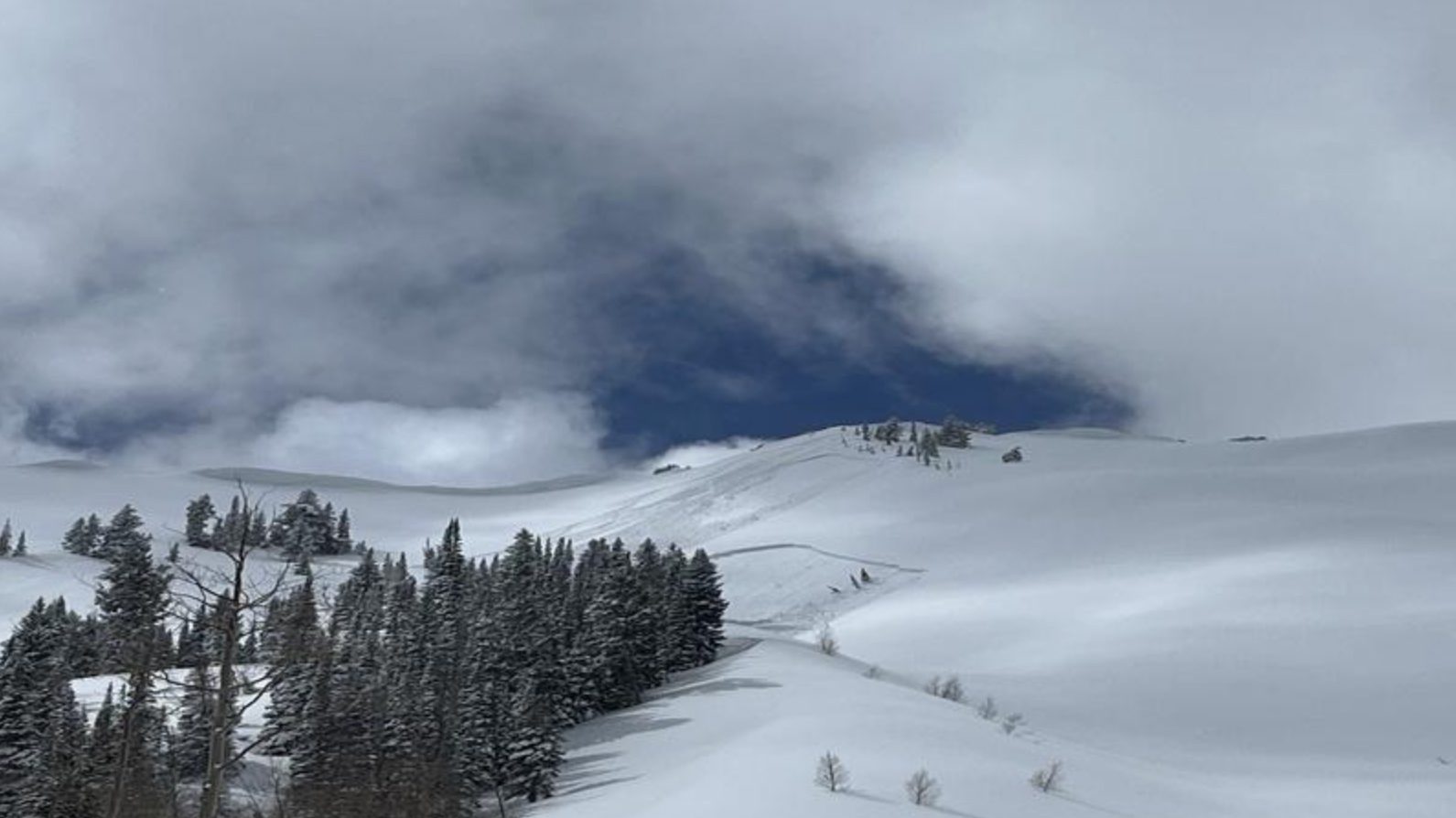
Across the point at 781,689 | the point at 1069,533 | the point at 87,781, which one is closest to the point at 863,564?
the point at 1069,533

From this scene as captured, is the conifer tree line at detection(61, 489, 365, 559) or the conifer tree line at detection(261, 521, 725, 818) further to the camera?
the conifer tree line at detection(61, 489, 365, 559)

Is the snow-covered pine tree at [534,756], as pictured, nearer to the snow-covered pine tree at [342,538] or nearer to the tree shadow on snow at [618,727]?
the tree shadow on snow at [618,727]

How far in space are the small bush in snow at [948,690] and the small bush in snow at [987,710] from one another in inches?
46.0

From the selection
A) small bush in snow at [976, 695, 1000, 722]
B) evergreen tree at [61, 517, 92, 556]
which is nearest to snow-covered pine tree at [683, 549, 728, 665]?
small bush in snow at [976, 695, 1000, 722]

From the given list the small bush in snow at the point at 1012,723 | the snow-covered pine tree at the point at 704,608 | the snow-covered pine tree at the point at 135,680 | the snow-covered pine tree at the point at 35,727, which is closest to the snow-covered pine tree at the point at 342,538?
the snow-covered pine tree at the point at 135,680

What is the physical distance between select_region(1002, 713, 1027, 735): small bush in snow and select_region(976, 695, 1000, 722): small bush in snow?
1.95 ft

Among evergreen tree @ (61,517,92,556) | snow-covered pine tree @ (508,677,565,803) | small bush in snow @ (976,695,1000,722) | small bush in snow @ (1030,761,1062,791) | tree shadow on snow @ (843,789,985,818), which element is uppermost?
evergreen tree @ (61,517,92,556)

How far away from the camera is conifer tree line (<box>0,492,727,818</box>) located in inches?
1581

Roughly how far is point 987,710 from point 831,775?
82.6ft

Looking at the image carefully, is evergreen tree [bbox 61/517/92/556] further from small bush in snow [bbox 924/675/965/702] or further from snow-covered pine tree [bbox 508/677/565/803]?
small bush in snow [bbox 924/675/965/702]

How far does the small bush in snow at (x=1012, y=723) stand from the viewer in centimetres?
3956

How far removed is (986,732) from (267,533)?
164 meters

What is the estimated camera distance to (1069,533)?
394 feet

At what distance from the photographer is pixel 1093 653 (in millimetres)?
63812
